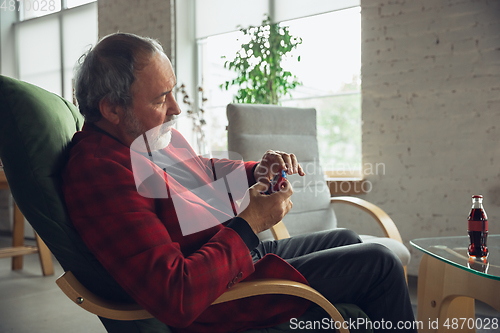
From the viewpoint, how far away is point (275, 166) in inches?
51.7

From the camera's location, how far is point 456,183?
8.30ft

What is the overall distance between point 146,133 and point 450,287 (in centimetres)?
123

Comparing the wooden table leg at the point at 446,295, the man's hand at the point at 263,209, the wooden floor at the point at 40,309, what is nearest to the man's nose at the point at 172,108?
the man's hand at the point at 263,209

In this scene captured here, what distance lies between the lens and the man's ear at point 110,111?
3.23ft

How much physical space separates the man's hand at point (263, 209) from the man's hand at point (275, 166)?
256mm

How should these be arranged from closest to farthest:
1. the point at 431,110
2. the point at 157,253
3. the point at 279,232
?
the point at 157,253 < the point at 279,232 < the point at 431,110

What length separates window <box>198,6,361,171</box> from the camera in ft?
10.1

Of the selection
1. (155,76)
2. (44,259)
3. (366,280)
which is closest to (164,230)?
(155,76)

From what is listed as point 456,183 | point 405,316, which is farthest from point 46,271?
point 456,183

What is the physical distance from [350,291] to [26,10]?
5400 mm

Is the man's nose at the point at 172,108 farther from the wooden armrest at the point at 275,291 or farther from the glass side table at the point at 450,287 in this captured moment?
the glass side table at the point at 450,287

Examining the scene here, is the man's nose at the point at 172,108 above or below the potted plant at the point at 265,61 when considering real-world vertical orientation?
below

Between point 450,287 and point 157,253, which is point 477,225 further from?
point 157,253

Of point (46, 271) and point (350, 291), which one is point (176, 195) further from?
point (46, 271)
